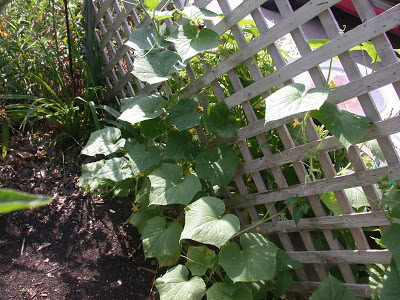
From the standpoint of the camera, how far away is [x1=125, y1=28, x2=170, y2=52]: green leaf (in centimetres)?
204

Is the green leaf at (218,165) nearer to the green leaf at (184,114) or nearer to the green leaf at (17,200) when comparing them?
the green leaf at (184,114)

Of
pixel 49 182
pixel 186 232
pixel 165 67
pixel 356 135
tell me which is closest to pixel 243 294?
pixel 186 232

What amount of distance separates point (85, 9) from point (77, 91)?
61 cm

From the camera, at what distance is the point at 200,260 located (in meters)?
1.83

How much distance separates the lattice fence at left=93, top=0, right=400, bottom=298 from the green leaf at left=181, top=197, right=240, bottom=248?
1.16 feet

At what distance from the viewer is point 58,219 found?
2316mm

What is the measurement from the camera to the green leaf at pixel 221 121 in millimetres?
1922

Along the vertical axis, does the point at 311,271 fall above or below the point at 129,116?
below

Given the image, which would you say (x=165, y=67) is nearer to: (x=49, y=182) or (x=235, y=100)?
(x=235, y=100)

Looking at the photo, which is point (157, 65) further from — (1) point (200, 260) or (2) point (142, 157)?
(1) point (200, 260)

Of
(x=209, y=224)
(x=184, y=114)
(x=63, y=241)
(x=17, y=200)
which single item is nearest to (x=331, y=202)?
(x=209, y=224)

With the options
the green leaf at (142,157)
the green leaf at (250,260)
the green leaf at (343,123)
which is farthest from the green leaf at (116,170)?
the green leaf at (343,123)

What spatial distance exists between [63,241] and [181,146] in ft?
2.92

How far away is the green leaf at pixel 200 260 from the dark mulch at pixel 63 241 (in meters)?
0.39
